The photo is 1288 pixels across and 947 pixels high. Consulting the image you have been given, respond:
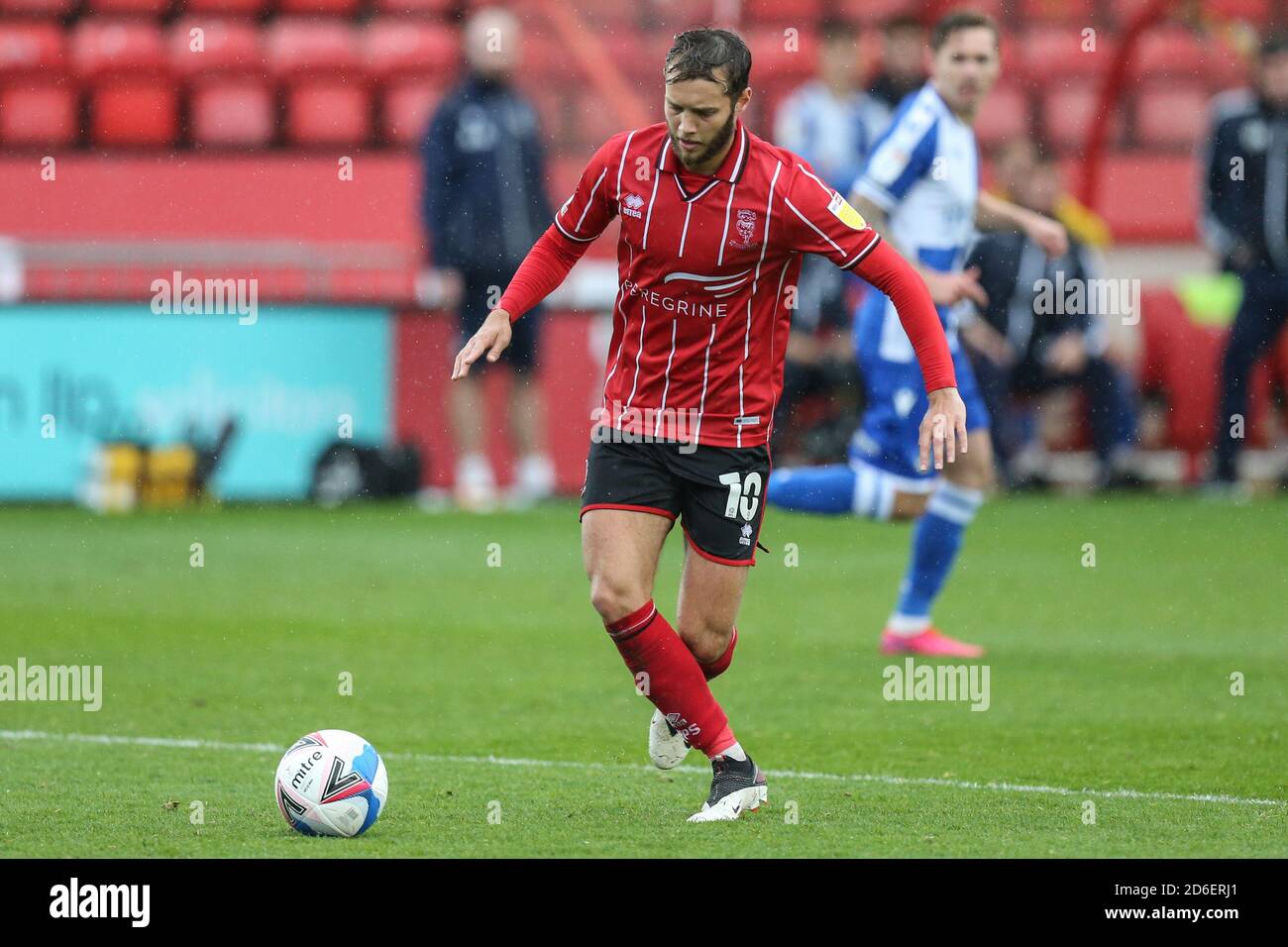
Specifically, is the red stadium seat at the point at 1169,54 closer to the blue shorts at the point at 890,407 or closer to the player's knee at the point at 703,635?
the blue shorts at the point at 890,407

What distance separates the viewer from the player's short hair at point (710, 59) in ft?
16.7

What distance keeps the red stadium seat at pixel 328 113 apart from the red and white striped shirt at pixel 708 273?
37.2 ft

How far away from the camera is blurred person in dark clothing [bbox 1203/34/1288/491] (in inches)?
538

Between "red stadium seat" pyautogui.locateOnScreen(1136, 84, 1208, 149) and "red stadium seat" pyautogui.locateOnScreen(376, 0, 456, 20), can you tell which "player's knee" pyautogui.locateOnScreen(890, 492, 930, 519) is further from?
"red stadium seat" pyautogui.locateOnScreen(376, 0, 456, 20)

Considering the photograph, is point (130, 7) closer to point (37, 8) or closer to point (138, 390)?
point (37, 8)

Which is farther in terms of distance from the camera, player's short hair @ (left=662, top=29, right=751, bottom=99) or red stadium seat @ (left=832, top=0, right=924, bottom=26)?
red stadium seat @ (left=832, top=0, right=924, bottom=26)

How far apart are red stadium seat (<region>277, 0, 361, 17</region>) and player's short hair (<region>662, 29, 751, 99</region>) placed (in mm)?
12912

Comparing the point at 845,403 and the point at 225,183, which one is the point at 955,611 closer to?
the point at 845,403

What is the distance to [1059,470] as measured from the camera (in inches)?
574

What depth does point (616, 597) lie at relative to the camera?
5.27 metres

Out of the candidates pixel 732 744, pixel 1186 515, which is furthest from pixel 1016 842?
pixel 1186 515

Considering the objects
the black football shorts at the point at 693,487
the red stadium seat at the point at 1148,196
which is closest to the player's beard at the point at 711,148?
the black football shorts at the point at 693,487

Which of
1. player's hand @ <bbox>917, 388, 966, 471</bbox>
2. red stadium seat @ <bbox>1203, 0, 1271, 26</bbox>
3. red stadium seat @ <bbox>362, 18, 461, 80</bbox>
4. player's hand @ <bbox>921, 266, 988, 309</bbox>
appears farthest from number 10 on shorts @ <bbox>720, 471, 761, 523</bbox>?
red stadium seat @ <bbox>1203, 0, 1271, 26</bbox>

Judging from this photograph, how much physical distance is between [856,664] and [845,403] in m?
6.25
